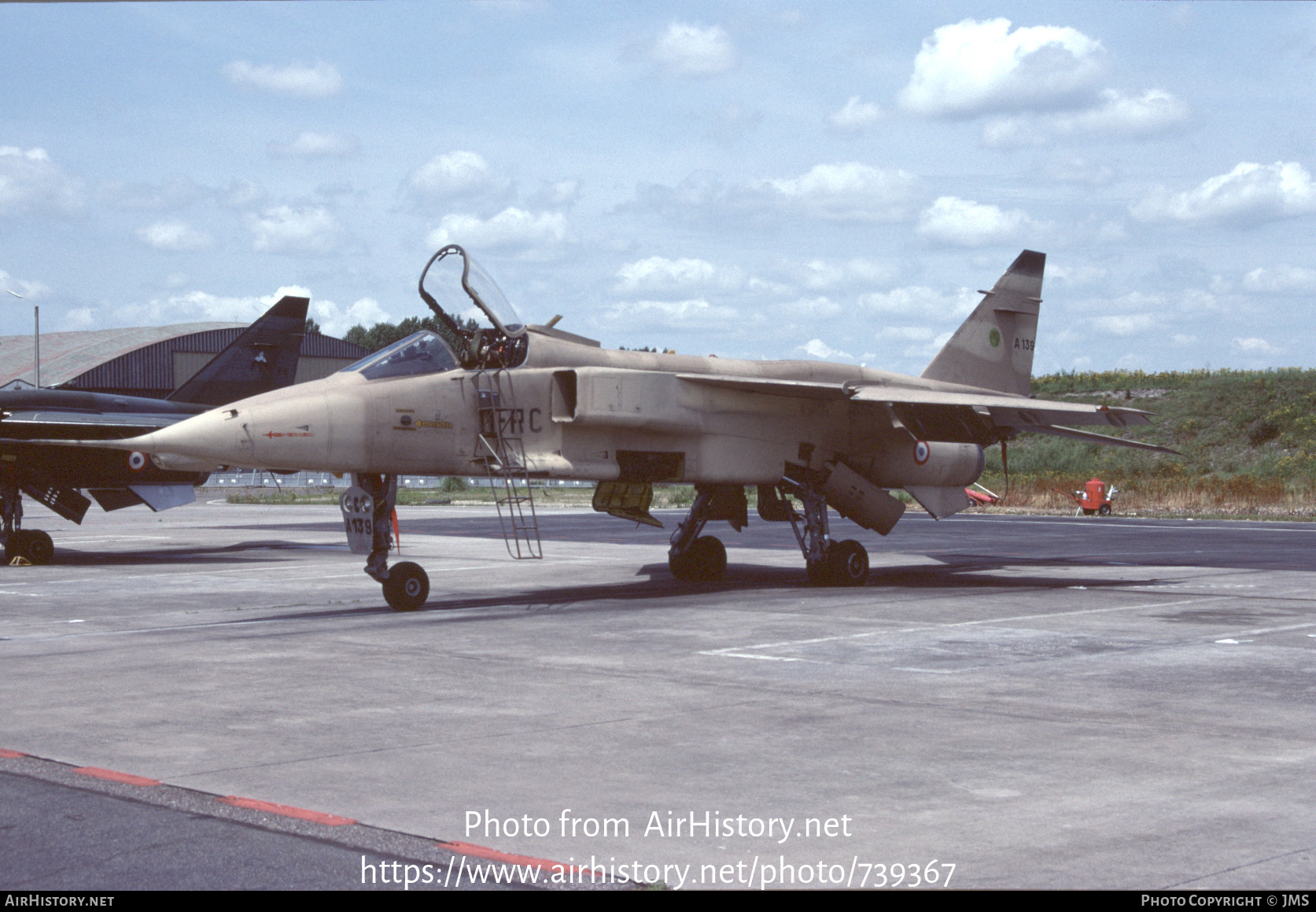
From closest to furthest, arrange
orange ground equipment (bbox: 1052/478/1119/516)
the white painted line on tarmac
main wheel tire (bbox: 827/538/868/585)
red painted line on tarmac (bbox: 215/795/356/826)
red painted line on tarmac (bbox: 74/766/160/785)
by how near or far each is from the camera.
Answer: red painted line on tarmac (bbox: 215/795/356/826) → red painted line on tarmac (bbox: 74/766/160/785) → the white painted line on tarmac → main wheel tire (bbox: 827/538/868/585) → orange ground equipment (bbox: 1052/478/1119/516)

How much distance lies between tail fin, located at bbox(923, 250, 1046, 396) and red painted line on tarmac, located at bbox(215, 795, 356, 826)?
1608 cm

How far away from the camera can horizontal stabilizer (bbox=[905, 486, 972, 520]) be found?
19234 mm

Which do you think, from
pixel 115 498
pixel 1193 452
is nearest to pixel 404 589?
pixel 115 498

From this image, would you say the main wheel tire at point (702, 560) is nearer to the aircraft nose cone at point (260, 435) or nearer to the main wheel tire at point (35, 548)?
the aircraft nose cone at point (260, 435)

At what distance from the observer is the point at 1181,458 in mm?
61375

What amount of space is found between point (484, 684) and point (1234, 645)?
6.67 m

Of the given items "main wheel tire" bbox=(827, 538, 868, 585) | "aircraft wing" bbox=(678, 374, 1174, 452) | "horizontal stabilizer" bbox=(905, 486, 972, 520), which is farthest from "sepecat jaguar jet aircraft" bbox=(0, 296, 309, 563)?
"horizontal stabilizer" bbox=(905, 486, 972, 520)

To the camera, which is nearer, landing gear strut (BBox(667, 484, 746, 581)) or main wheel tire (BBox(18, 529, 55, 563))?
landing gear strut (BBox(667, 484, 746, 581))

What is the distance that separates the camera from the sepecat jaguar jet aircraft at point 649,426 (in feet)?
44.0

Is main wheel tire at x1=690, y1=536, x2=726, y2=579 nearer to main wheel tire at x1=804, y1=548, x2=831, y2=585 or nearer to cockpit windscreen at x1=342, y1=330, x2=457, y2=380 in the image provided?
main wheel tire at x1=804, y1=548, x2=831, y2=585

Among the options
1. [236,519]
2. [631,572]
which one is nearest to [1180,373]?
[236,519]

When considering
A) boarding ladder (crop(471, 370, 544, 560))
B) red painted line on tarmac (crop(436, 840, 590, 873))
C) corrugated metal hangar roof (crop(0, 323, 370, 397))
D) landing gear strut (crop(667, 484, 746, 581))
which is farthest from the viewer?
corrugated metal hangar roof (crop(0, 323, 370, 397))

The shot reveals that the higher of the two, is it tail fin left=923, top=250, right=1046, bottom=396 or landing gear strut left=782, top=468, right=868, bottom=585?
tail fin left=923, top=250, right=1046, bottom=396

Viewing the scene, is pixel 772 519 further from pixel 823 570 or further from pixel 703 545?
pixel 823 570
